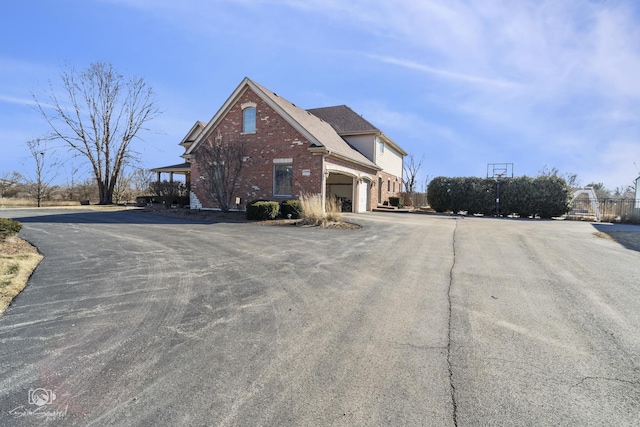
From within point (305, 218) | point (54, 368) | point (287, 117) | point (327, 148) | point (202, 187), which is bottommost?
point (54, 368)

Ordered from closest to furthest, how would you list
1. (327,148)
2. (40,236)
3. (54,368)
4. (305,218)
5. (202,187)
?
(54,368) < (40,236) < (305,218) < (327,148) < (202,187)

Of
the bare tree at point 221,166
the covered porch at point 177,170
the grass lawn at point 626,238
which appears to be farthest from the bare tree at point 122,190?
the grass lawn at point 626,238

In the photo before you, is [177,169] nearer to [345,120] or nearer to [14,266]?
[345,120]

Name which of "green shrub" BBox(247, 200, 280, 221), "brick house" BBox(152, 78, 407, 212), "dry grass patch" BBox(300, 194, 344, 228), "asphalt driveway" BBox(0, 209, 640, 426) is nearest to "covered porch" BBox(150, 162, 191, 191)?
"brick house" BBox(152, 78, 407, 212)

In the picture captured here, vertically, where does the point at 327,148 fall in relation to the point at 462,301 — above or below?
above

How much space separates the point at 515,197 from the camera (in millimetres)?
23156

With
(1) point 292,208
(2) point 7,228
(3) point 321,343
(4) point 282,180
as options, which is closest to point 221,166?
(4) point 282,180

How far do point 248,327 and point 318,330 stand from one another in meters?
0.85

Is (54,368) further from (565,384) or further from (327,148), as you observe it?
(327,148)

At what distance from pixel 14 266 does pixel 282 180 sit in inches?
531

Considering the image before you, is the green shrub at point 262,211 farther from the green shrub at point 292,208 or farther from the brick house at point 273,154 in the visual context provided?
the brick house at point 273,154

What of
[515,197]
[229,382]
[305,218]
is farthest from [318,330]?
[515,197]

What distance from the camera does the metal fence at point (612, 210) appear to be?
1959cm

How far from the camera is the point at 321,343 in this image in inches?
141
